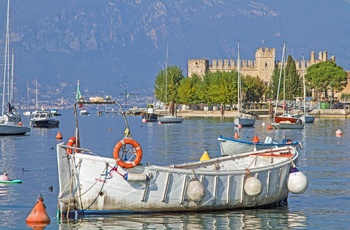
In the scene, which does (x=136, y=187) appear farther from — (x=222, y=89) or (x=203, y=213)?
(x=222, y=89)

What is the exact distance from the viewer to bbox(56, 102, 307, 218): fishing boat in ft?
85.4

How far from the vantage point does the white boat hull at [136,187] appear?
85.4ft

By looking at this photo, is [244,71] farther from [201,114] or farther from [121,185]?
[121,185]

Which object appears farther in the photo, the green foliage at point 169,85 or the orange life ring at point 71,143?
the green foliage at point 169,85

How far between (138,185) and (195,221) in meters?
2.03

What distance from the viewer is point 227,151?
43625 millimetres

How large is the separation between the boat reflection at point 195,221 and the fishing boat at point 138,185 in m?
0.23

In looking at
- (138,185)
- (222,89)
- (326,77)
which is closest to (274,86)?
(326,77)

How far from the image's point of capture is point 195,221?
26.6 metres

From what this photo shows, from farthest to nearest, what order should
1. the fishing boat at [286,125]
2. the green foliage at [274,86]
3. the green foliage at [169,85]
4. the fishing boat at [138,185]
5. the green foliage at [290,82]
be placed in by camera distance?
the green foliage at [169,85] → the green foliage at [274,86] → the green foliage at [290,82] → the fishing boat at [286,125] → the fishing boat at [138,185]

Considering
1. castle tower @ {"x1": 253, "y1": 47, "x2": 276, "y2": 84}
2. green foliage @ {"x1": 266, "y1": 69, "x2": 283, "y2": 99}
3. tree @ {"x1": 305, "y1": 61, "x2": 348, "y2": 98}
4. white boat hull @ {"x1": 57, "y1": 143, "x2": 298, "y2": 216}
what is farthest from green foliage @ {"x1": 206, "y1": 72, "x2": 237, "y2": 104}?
white boat hull @ {"x1": 57, "y1": 143, "x2": 298, "y2": 216}

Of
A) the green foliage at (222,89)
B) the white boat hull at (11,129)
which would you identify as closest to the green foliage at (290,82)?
the green foliage at (222,89)

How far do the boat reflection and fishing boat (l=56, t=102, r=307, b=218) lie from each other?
0.75 feet

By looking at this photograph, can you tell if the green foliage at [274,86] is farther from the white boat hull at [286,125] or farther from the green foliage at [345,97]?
the white boat hull at [286,125]
